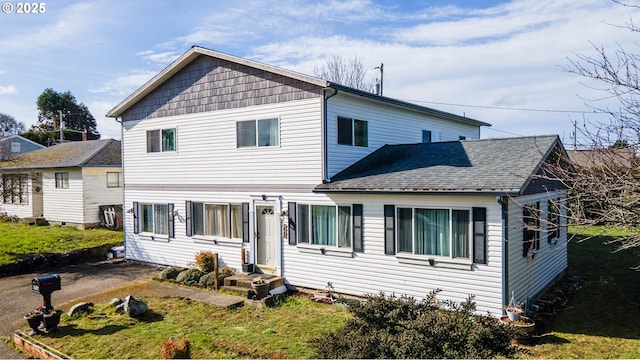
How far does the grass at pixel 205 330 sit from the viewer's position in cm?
864

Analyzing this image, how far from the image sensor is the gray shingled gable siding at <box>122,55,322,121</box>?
13148mm

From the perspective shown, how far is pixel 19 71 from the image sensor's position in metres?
14.0

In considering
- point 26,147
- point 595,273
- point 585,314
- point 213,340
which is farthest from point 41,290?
point 26,147

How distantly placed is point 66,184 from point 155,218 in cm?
1143

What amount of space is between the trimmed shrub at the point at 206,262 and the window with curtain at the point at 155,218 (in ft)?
8.27

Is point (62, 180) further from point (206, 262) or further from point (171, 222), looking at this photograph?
point (206, 262)

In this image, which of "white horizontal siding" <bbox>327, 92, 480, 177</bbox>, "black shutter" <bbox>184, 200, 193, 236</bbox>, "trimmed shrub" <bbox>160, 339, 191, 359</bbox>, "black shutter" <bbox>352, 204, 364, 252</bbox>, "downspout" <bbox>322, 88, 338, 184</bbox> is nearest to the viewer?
"trimmed shrub" <bbox>160, 339, 191, 359</bbox>

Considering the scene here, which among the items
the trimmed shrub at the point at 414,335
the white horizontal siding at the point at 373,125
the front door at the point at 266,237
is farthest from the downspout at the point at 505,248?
the front door at the point at 266,237

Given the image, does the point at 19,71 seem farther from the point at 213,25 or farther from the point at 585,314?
the point at 585,314

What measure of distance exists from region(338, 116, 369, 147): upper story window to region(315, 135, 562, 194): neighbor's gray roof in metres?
0.61

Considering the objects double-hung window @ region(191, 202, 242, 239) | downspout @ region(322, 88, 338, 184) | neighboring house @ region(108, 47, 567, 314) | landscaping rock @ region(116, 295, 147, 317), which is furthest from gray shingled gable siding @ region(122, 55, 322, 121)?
landscaping rock @ region(116, 295, 147, 317)


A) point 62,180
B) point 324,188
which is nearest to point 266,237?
point 324,188

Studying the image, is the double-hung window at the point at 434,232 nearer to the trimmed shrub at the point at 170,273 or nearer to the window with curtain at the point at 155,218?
the trimmed shrub at the point at 170,273

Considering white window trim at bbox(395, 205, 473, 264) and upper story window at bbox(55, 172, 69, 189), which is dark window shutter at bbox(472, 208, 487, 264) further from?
upper story window at bbox(55, 172, 69, 189)
